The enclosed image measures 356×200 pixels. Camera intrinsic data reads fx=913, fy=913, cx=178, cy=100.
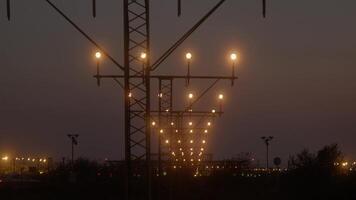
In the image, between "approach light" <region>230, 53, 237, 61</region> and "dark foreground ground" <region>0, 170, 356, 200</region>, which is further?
"dark foreground ground" <region>0, 170, 356, 200</region>

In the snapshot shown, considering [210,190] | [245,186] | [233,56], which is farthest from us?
[245,186]

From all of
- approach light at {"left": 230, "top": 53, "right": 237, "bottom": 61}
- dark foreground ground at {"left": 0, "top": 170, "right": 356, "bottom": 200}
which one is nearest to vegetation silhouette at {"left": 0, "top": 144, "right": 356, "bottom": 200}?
dark foreground ground at {"left": 0, "top": 170, "right": 356, "bottom": 200}

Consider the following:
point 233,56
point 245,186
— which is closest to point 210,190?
point 245,186

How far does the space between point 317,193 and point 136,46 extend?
24.5 m

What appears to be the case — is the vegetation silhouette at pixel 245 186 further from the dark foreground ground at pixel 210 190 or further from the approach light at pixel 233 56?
the approach light at pixel 233 56

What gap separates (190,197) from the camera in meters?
53.2

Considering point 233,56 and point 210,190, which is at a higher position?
point 233,56

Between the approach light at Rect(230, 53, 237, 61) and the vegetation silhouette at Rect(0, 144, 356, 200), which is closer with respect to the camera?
the approach light at Rect(230, 53, 237, 61)

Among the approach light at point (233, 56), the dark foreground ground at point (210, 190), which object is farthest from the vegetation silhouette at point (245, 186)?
the approach light at point (233, 56)

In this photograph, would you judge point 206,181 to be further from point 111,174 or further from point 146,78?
point 146,78

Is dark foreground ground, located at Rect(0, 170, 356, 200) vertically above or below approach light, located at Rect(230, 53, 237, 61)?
below

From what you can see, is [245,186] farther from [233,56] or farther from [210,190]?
[233,56]

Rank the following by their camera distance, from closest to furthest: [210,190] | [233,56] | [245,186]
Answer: [233,56]
[210,190]
[245,186]

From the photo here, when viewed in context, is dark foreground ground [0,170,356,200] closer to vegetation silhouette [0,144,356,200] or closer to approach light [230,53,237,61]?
vegetation silhouette [0,144,356,200]
